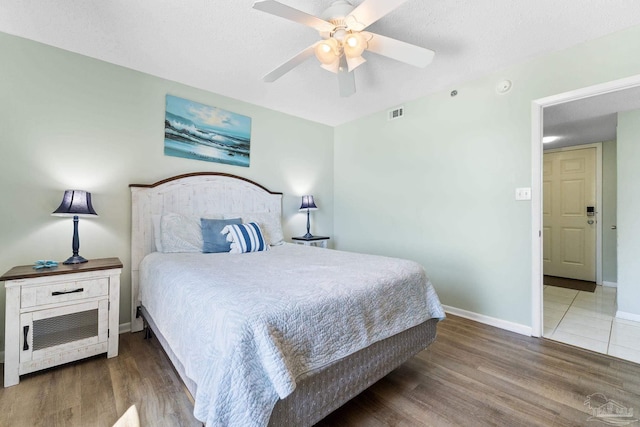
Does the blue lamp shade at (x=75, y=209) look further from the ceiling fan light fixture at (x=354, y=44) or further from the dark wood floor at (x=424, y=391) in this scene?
the ceiling fan light fixture at (x=354, y=44)

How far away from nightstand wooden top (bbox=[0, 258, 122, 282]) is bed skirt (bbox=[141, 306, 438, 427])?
32.8 inches

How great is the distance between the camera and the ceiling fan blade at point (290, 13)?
1.42m

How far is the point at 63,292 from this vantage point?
1.90 m

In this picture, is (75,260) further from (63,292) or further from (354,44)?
(354,44)

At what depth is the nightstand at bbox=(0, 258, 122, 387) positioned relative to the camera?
1.74 meters

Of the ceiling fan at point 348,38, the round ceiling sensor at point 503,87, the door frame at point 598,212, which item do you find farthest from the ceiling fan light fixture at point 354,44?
the door frame at point 598,212

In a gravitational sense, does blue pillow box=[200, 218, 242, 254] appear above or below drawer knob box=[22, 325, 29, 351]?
above

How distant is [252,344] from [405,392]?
1169 mm

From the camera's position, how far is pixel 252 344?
3.39ft

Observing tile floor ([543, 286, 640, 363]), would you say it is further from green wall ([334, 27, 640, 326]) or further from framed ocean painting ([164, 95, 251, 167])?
framed ocean painting ([164, 95, 251, 167])

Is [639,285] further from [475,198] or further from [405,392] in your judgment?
[405,392]

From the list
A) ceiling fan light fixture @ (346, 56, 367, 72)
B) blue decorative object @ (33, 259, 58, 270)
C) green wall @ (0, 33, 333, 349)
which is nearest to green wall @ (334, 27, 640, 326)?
ceiling fan light fixture @ (346, 56, 367, 72)

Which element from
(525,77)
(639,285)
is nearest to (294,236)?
(525,77)

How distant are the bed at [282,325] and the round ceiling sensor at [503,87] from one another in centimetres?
195
